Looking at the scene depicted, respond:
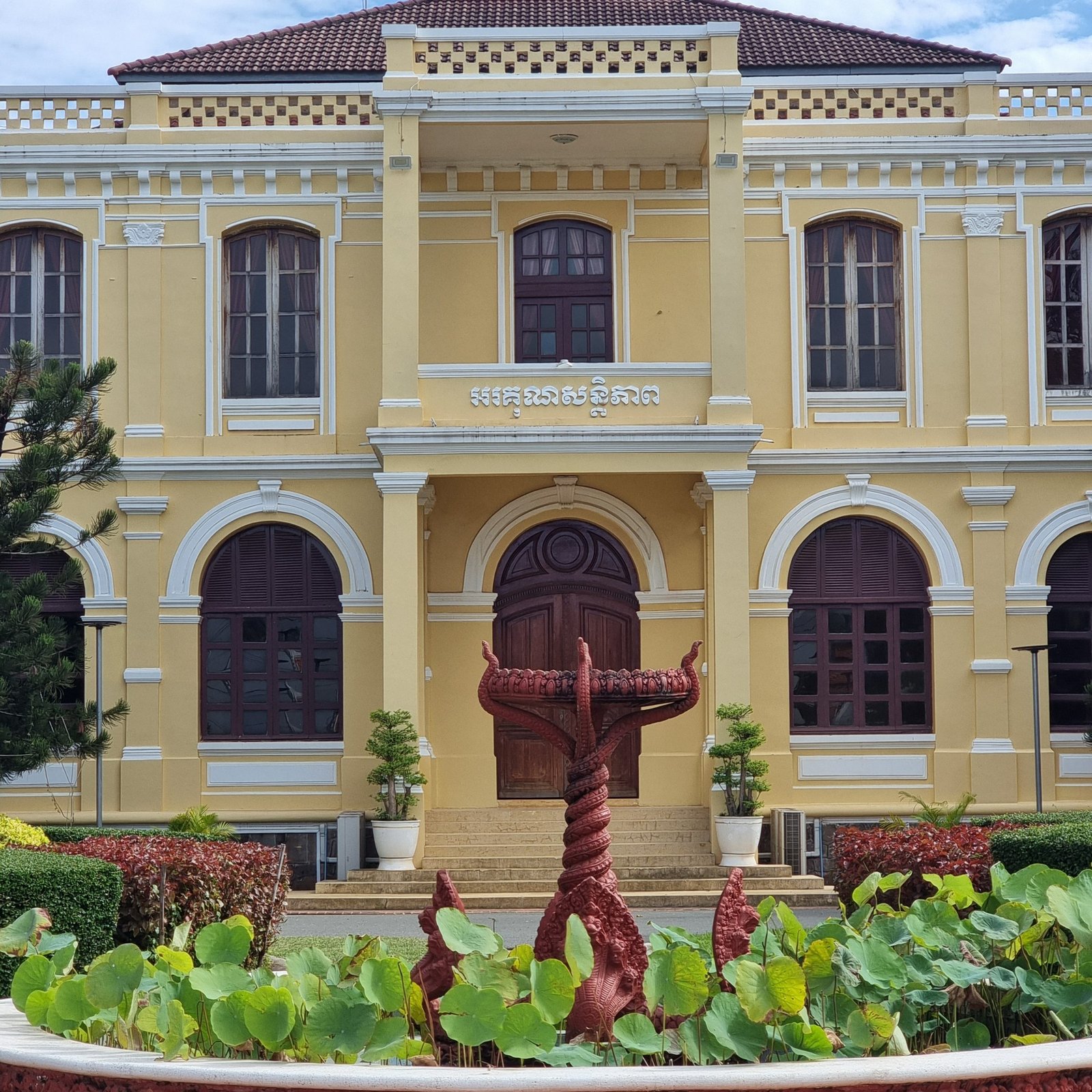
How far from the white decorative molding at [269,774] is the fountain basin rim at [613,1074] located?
516 inches

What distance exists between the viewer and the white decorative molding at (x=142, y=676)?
18688mm

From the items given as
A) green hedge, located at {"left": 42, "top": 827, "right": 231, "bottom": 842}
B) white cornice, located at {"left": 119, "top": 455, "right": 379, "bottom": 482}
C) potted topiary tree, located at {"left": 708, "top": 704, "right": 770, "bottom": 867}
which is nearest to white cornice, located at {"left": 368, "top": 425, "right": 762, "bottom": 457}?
white cornice, located at {"left": 119, "top": 455, "right": 379, "bottom": 482}

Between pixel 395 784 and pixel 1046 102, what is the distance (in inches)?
440

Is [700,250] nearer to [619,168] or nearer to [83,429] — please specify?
[619,168]

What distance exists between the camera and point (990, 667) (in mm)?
18797

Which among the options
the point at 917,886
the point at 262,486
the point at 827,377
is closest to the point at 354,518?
the point at 262,486

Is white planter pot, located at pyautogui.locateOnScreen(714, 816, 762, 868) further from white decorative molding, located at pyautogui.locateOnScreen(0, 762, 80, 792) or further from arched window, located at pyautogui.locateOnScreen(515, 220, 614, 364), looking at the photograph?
white decorative molding, located at pyautogui.locateOnScreen(0, 762, 80, 792)

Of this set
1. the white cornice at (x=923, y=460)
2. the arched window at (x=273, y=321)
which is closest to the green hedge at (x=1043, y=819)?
the white cornice at (x=923, y=460)

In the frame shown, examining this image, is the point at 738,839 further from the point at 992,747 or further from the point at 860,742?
the point at 992,747

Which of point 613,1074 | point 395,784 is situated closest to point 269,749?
point 395,784

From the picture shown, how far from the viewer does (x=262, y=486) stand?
1891 centimetres

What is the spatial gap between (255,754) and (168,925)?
7966 millimetres

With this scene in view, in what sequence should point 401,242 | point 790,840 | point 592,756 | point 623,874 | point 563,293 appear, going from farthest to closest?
point 563,293 → point 401,242 → point 790,840 → point 623,874 → point 592,756

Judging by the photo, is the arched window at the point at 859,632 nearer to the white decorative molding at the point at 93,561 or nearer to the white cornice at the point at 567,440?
the white cornice at the point at 567,440
